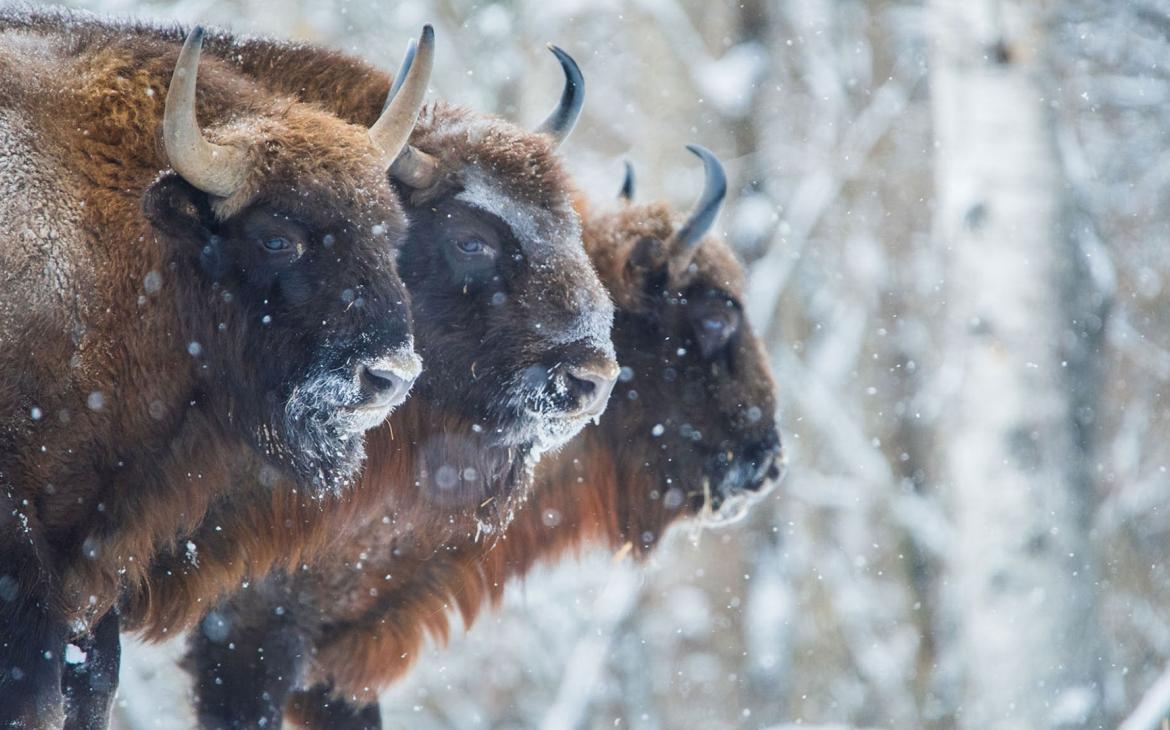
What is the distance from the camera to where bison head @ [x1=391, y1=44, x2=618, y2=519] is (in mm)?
5359

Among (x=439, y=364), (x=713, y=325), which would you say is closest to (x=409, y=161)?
(x=439, y=364)

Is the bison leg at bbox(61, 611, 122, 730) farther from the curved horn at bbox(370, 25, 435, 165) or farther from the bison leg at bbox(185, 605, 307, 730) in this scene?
the curved horn at bbox(370, 25, 435, 165)

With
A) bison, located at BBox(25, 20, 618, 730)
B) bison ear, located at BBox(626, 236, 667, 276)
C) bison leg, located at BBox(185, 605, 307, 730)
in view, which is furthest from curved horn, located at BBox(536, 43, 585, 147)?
bison leg, located at BBox(185, 605, 307, 730)

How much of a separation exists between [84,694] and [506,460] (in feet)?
5.78

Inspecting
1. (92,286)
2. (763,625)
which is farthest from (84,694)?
(763,625)

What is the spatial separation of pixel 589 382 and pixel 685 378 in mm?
1569

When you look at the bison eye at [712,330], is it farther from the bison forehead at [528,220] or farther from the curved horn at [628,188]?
the bison forehead at [528,220]

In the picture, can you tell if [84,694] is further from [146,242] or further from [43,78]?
[43,78]

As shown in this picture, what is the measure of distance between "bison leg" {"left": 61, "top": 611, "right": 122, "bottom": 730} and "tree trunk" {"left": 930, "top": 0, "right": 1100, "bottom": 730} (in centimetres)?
466

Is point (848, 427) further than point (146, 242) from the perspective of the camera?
Yes

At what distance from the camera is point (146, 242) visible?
15.7 feet

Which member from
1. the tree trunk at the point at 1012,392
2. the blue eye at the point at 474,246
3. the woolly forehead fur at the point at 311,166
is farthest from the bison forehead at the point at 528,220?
the tree trunk at the point at 1012,392

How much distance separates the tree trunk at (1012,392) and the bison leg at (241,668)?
3826 mm

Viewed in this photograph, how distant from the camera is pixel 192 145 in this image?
4.50 m
